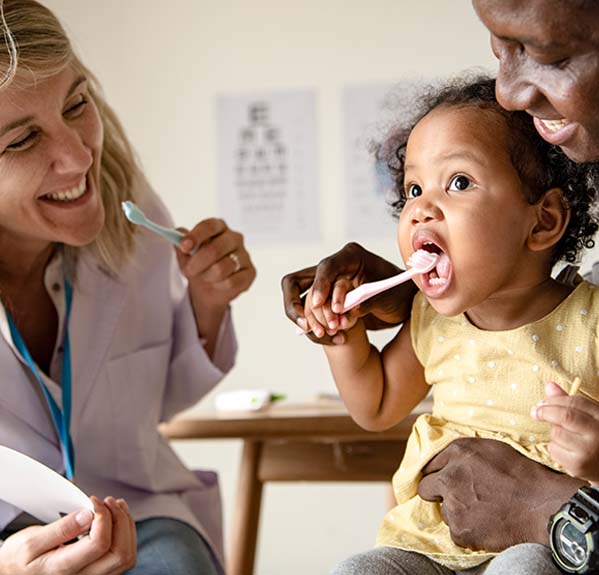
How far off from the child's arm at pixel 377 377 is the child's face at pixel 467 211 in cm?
16

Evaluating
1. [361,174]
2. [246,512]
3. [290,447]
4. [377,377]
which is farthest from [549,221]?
[361,174]

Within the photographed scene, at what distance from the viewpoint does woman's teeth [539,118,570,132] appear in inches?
36.7

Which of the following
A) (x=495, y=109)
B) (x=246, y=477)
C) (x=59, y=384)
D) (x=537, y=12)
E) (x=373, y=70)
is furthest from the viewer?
(x=373, y=70)

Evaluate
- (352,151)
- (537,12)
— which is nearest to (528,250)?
(537,12)

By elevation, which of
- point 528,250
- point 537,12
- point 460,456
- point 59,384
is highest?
point 537,12

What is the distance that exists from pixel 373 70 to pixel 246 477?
1.94 metres

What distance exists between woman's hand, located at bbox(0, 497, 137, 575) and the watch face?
57 cm

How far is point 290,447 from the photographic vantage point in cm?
227

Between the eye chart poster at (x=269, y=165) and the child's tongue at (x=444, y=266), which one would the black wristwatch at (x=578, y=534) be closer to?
the child's tongue at (x=444, y=266)

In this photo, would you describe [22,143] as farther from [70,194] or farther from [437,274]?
[437,274]

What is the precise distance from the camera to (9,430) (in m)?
1.57

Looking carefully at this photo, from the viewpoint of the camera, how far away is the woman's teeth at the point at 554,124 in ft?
3.06

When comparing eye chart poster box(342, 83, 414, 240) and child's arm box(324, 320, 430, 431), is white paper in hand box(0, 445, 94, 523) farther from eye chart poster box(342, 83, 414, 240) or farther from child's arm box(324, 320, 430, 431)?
eye chart poster box(342, 83, 414, 240)

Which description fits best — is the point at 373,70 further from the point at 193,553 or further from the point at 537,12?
the point at 537,12
